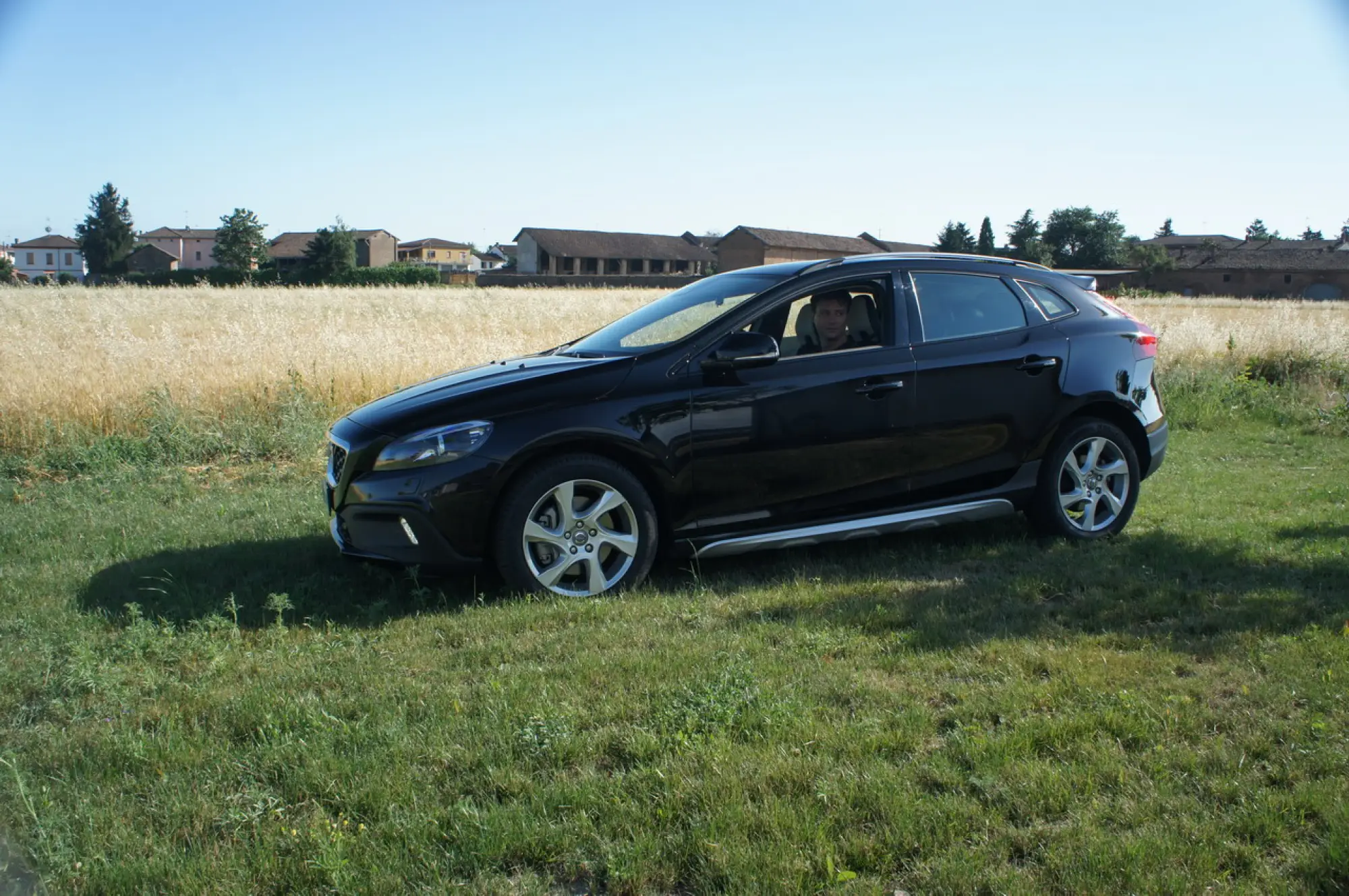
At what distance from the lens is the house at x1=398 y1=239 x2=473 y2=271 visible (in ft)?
448

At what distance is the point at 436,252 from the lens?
5625 inches

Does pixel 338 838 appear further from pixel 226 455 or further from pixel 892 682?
pixel 226 455

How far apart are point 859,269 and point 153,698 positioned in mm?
4287

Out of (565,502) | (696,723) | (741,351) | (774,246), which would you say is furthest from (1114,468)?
(774,246)

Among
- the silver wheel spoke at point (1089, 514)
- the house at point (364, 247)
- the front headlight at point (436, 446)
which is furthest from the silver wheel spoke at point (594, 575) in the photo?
the house at point (364, 247)

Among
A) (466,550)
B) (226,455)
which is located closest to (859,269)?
(466,550)

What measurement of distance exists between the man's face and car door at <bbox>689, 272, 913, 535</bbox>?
0.15 metres

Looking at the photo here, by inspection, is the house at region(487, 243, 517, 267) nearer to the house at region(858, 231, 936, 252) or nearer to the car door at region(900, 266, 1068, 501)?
the house at region(858, 231, 936, 252)

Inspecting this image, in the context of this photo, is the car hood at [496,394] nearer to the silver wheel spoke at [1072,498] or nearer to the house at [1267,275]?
the silver wheel spoke at [1072,498]

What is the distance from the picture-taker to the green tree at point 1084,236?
74562mm

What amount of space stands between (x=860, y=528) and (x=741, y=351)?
3.99 ft

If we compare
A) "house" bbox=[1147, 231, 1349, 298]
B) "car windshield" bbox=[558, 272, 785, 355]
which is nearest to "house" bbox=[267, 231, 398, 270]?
"house" bbox=[1147, 231, 1349, 298]

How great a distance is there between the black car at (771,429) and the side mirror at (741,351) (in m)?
0.01

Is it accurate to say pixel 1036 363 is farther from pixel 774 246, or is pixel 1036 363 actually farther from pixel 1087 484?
pixel 774 246
